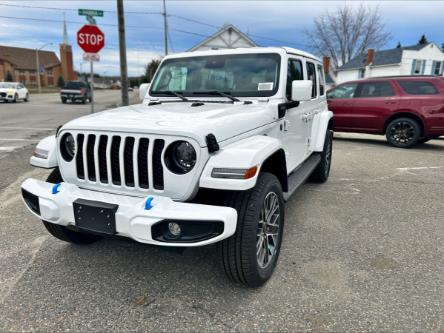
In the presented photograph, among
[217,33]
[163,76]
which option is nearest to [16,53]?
[217,33]

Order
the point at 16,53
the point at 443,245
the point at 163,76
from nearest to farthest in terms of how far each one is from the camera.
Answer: the point at 443,245
the point at 163,76
the point at 16,53

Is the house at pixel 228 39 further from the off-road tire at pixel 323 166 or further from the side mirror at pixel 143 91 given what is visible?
the side mirror at pixel 143 91

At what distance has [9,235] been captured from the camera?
3.67 m

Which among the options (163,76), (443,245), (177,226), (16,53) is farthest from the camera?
(16,53)

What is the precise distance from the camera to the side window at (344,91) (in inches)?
396

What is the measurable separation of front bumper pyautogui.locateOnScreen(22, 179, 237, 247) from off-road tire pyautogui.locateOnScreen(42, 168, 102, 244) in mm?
444

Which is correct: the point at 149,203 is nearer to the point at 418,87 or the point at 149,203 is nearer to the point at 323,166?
the point at 323,166

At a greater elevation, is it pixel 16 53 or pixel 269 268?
pixel 16 53

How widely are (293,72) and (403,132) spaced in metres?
6.51

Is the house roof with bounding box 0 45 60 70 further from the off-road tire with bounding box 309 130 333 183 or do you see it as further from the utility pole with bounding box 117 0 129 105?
the off-road tire with bounding box 309 130 333 183

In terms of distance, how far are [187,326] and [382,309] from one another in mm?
1347

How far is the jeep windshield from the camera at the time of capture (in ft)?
11.9

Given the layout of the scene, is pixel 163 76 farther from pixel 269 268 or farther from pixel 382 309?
pixel 382 309

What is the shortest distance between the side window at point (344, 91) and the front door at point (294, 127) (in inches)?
243
